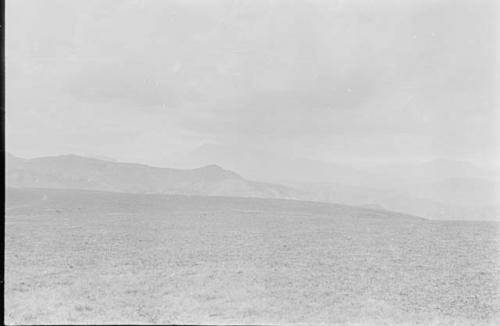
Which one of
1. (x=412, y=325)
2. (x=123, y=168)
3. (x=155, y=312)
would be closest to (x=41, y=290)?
(x=155, y=312)

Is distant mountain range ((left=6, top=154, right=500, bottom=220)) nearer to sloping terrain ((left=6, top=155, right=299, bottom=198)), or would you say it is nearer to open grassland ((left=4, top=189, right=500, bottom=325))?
sloping terrain ((left=6, top=155, right=299, bottom=198))

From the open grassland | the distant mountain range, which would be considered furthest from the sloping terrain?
the open grassland

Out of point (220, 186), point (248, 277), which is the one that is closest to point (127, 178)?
point (220, 186)

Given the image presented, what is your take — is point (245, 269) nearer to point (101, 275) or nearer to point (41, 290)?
point (101, 275)

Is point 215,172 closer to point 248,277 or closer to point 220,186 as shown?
point 220,186

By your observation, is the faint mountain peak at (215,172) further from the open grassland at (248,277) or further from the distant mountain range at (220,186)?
the open grassland at (248,277)

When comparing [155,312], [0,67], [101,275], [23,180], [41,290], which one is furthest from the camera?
[23,180]

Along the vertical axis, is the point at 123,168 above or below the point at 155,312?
above
